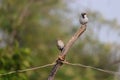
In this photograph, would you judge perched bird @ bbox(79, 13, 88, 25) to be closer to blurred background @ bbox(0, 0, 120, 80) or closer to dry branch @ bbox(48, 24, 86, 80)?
dry branch @ bbox(48, 24, 86, 80)

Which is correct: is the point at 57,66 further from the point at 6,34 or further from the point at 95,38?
the point at 95,38

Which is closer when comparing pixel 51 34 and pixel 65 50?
pixel 65 50

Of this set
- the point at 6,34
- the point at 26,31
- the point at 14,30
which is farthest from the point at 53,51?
the point at 14,30

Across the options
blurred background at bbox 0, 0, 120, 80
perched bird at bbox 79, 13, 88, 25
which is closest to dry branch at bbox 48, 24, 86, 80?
perched bird at bbox 79, 13, 88, 25

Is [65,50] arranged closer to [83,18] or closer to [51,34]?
[83,18]

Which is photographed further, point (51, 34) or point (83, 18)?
point (51, 34)

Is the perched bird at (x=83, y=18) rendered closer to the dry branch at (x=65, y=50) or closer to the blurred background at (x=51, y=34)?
the dry branch at (x=65, y=50)

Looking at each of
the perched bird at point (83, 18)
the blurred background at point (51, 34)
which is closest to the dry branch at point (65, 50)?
the perched bird at point (83, 18)

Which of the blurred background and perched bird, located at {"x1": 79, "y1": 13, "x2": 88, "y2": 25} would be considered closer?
perched bird, located at {"x1": 79, "y1": 13, "x2": 88, "y2": 25}

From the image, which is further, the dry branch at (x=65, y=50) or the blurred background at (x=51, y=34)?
the blurred background at (x=51, y=34)

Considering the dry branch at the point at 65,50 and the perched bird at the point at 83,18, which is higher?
the perched bird at the point at 83,18

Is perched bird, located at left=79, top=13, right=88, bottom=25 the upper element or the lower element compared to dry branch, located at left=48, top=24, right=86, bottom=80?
upper

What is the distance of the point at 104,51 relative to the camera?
15461 millimetres

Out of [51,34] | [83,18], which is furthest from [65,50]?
[51,34]
